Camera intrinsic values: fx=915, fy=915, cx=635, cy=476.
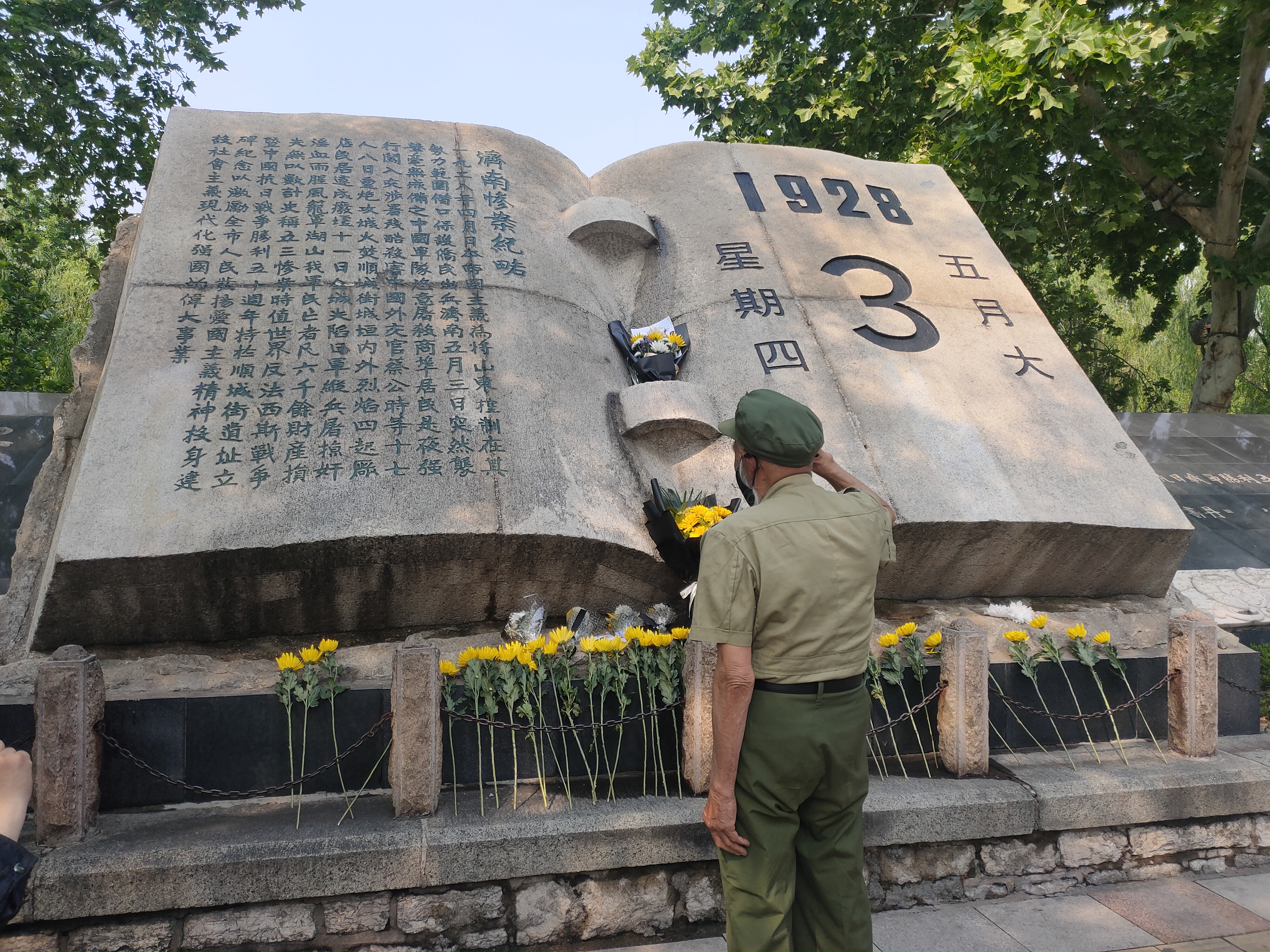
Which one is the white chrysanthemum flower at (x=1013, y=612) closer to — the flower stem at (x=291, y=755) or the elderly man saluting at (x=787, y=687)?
the elderly man saluting at (x=787, y=687)

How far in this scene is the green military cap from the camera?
7.13 ft

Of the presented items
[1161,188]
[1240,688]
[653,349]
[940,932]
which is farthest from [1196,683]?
[1161,188]

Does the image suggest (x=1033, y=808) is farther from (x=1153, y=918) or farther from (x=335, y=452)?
(x=335, y=452)

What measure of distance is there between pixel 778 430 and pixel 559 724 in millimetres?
1493

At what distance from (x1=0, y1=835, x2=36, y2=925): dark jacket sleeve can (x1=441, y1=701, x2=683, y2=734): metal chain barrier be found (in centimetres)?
158

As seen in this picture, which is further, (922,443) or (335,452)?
(922,443)

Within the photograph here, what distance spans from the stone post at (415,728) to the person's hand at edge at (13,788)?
1.31m

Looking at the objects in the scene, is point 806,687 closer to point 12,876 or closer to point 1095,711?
point 12,876

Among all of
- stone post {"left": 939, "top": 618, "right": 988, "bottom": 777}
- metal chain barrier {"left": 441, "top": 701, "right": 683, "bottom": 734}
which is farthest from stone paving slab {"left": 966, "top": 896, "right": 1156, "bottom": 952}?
metal chain barrier {"left": 441, "top": 701, "right": 683, "bottom": 734}

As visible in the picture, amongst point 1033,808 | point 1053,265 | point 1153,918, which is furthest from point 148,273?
point 1053,265

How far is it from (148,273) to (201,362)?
650 mm

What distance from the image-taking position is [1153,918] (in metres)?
3.03

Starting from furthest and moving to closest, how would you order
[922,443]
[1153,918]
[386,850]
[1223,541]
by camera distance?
1. [1223,541]
2. [922,443]
3. [1153,918]
4. [386,850]

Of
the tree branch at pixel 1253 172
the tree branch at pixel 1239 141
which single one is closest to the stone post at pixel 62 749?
the tree branch at pixel 1239 141
